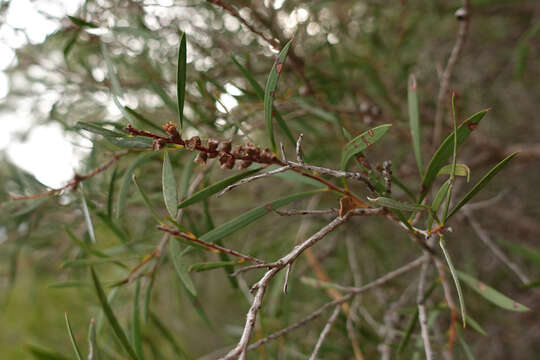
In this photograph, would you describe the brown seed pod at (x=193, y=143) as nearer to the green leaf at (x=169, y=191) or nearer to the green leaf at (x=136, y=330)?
the green leaf at (x=169, y=191)

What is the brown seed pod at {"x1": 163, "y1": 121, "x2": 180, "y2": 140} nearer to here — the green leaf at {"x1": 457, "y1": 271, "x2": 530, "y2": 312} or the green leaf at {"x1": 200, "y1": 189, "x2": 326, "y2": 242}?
the green leaf at {"x1": 200, "y1": 189, "x2": 326, "y2": 242}

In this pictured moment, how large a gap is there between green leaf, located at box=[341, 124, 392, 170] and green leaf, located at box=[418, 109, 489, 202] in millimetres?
59

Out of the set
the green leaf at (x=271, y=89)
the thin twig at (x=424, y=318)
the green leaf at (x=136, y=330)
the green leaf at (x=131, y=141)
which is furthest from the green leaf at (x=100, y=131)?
the thin twig at (x=424, y=318)

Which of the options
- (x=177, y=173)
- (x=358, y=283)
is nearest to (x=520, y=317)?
(x=358, y=283)

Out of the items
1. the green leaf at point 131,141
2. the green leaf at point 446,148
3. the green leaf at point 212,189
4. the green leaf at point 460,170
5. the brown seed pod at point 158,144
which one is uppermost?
the green leaf at point 131,141

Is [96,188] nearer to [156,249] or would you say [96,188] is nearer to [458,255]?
[156,249]

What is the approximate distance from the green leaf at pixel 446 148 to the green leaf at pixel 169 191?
0.72ft

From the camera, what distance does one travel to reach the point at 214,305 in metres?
1.67

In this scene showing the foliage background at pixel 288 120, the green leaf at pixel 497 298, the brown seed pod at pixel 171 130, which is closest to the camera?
the brown seed pod at pixel 171 130

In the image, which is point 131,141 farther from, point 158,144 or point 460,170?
point 460,170

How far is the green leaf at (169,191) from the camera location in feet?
1.09

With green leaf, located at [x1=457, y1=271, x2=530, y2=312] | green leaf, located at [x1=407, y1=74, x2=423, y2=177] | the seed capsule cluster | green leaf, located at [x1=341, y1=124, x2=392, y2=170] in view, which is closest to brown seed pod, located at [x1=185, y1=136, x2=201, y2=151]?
the seed capsule cluster

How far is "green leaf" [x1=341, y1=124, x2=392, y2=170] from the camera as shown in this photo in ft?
1.07

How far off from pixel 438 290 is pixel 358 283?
1.54ft
